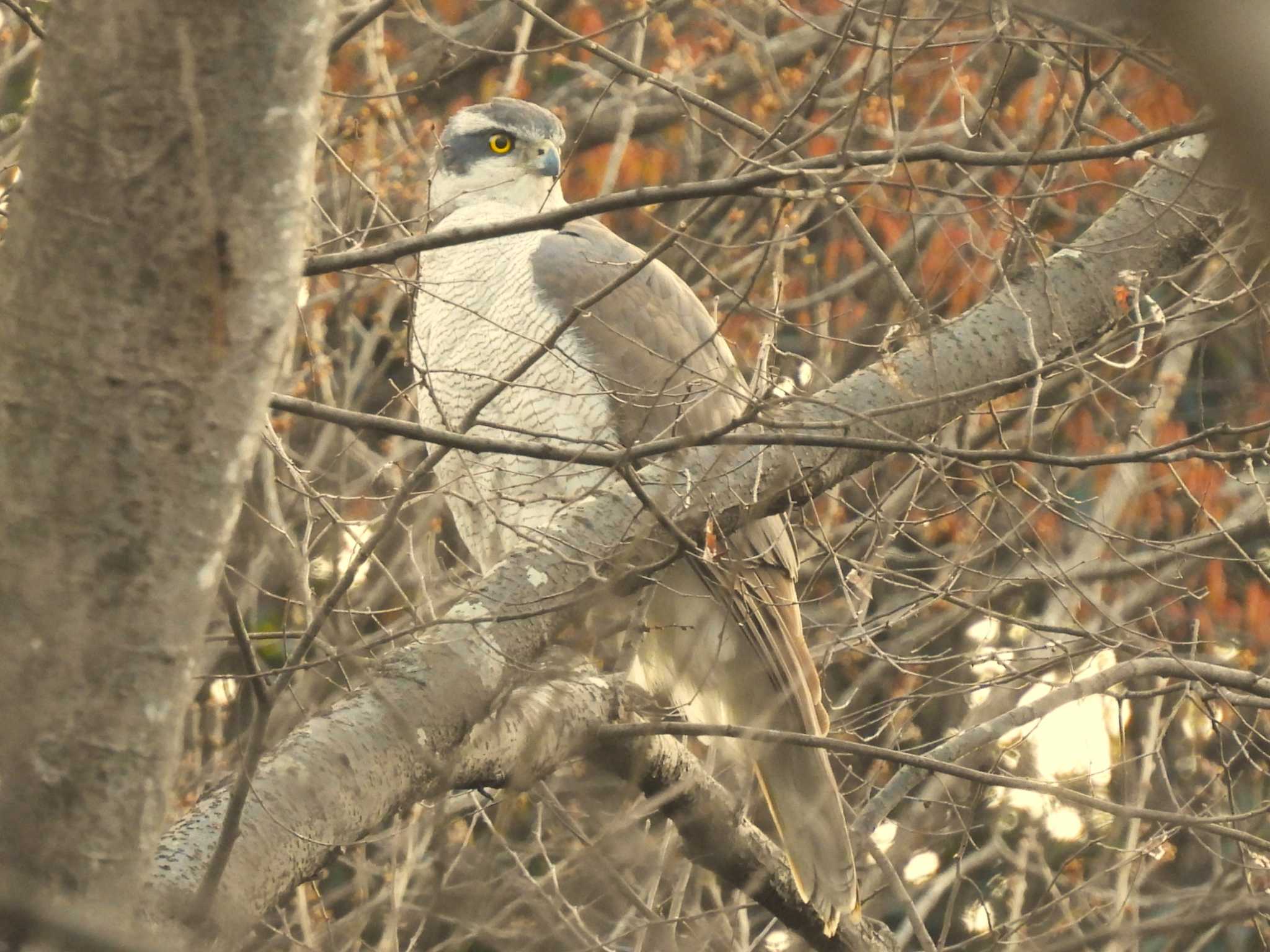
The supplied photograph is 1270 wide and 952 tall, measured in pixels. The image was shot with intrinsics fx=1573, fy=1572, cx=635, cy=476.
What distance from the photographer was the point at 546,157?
507 cm

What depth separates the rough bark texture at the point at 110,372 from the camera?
5.08 feet

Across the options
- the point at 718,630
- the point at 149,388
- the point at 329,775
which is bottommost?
the point at 718,630

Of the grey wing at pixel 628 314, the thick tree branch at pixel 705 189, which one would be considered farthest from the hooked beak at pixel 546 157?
the thick tree branch at pixel 705 189

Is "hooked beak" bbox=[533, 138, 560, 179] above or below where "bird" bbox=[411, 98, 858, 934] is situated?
above

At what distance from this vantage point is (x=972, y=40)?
347 cm

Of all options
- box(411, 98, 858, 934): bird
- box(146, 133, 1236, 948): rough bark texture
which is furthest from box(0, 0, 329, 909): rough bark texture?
box(411, 98, 858, 934): bird

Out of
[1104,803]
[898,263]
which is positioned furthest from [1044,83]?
[1104,803]

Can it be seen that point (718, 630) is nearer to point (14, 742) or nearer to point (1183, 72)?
point (14, 742)

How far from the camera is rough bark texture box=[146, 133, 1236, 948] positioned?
241 cm

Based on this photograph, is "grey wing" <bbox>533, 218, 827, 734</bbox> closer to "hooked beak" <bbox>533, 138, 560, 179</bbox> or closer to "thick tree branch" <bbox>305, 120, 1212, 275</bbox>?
"hooked beak" <bbox>533, 138, 560, 179</bbox>

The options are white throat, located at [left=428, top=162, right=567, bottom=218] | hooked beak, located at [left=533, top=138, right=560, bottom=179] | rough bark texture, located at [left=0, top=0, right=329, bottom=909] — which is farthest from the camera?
white throat, located at [left=428, top=162, right=567, bottom=218]

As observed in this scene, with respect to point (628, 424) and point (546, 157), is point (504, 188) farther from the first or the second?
point (628, 424)

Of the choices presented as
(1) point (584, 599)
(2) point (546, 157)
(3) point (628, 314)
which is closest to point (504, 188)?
(2) point (546, 157)

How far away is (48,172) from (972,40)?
2416mm
